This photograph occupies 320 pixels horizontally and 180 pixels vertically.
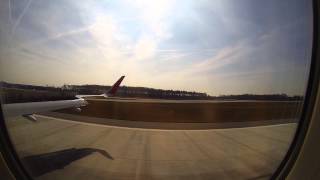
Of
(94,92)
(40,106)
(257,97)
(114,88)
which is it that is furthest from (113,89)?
(257,97)

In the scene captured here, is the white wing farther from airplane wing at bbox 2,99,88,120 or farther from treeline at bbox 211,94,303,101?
treeline at bbox 211,94,303,101

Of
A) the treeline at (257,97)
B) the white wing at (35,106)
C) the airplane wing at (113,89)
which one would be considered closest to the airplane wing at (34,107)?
the white wing at (35,106)

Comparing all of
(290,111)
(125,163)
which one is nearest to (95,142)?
(125,163)

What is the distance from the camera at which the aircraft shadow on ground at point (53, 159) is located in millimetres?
1824

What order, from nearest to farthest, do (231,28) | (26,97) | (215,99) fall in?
(231,28) < (215,99) < (26,97)

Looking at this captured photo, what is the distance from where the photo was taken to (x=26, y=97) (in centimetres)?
188

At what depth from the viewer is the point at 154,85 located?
177cm

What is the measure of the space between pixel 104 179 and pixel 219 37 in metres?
0.84

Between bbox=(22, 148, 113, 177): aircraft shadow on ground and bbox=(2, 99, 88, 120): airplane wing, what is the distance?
201 millimetres

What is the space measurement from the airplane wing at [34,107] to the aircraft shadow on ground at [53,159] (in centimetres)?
20

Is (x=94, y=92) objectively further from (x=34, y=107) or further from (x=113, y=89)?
(x=34, y=107)

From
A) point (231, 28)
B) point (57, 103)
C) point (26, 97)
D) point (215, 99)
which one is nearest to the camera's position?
point (231, 28)

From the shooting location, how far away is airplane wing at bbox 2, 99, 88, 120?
184 centimetres

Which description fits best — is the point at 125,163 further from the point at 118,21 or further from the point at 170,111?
the point at 118,21
